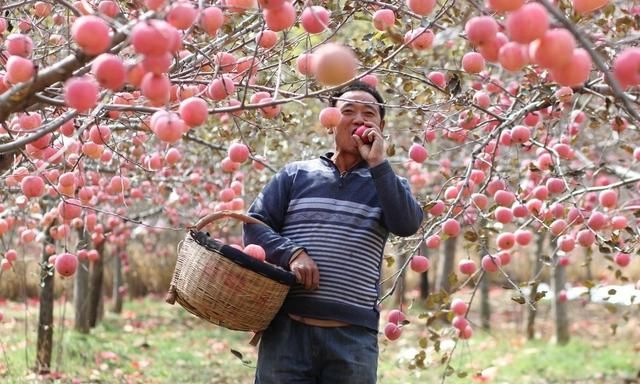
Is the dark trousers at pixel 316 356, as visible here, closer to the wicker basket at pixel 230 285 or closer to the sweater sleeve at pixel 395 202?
the wicker basket at pixel 230 285

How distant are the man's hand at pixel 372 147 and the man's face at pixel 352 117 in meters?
0.06

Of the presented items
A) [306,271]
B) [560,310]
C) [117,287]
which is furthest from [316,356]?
[117,287]

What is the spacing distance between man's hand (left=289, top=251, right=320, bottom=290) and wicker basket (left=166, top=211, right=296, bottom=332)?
3 cm

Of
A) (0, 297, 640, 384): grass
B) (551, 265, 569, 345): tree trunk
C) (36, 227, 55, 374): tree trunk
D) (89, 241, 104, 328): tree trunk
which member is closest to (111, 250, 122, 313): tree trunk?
(0, 297, 640, 384): grass

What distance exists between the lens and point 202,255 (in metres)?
2.25

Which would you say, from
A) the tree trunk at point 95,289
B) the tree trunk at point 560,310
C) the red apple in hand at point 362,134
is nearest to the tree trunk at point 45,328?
the tree trunk at point 95,289

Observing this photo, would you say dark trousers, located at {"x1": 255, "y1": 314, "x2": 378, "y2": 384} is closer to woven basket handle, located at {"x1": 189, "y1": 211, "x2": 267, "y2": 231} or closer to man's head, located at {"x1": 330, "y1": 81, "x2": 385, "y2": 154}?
woven basket handle, located at {"x1": 189, "y1": 211, "x2": 267, "y2": 231}

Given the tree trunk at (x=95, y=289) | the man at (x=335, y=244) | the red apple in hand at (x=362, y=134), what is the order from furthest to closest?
the tree trunk at (x=95, y=289), the red apple in hand at (x=362, y=134), the man at (x=335, y=244)

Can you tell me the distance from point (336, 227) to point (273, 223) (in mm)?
244

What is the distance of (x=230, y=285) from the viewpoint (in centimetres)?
221

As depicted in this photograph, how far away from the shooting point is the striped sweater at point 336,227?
2363 mm

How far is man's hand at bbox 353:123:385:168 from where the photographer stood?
2.36 m

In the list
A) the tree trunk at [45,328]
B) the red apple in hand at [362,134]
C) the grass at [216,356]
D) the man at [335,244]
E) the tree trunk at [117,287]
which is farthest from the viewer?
→ the tree trunk at [117,287]

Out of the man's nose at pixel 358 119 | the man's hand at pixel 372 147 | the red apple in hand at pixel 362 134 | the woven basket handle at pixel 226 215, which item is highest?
the man's nose at pixel 358 119
